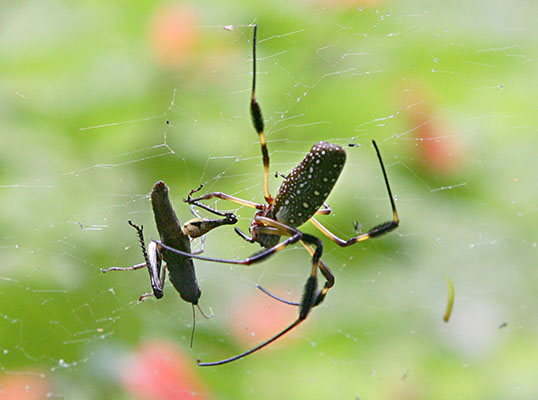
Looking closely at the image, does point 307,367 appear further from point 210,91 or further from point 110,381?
point 210,91

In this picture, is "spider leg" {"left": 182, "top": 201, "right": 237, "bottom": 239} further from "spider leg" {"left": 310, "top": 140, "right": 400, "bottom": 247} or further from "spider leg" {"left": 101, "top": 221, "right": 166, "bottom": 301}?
"spider leg" {"left": 310, "top": 140, "right": 400, "bottom": 247}

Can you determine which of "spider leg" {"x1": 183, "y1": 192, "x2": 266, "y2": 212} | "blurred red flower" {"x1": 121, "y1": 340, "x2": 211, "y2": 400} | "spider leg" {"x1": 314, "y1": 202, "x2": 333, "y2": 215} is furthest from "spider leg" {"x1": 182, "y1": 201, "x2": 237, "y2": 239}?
"blurred red flower" {"x1": 121, "y1": 340, "x2": 211, "y2": 400}

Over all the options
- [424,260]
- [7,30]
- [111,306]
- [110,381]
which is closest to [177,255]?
[111,306]

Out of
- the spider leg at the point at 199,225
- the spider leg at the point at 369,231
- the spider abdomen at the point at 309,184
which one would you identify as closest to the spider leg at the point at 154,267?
the spider leg at the point at 199,225

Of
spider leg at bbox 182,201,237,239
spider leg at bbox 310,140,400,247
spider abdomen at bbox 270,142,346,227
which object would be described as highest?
spider abdomen at bbox 270,142,346,227

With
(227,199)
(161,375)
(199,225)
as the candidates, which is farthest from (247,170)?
(161,375)
